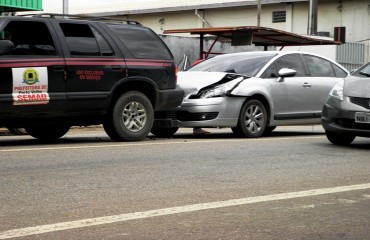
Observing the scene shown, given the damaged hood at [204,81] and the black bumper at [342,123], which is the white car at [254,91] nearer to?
the damaged hood at [204,81]

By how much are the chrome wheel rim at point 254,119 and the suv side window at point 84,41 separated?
8.59 ft

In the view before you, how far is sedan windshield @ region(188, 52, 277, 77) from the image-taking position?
39.2ft

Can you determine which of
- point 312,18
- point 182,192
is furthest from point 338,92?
point 312,18

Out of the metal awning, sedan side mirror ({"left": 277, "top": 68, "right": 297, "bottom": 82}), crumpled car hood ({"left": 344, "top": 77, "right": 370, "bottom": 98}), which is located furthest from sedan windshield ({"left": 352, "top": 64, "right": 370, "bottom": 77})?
the metal awning

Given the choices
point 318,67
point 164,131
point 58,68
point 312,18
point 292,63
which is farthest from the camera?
point 312,18

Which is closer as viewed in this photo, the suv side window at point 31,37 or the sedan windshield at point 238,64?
the suv side window at point 31,37

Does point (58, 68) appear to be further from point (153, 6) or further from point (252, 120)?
point (153, 6)

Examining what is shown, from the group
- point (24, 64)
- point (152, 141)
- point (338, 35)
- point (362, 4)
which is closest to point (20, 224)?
point (24, 64)

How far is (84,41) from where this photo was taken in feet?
33.0

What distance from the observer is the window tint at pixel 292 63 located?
482 inches

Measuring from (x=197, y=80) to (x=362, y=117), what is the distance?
2988 mm

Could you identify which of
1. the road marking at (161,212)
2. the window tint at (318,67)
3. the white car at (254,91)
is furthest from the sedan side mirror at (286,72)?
the road marking at (161,212)

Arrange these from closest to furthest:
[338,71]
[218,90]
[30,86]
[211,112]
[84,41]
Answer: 1. [30,86]
2. [84,41]
3. [211,112]
4. [218,90]
5. [338,71]

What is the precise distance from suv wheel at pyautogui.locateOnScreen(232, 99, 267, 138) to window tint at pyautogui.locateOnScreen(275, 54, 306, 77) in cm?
97
